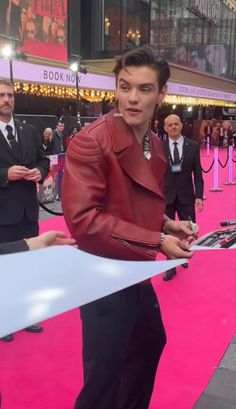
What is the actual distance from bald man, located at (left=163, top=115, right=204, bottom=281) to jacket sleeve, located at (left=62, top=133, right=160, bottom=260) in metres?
3.56

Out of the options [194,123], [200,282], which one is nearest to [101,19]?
[194,123]

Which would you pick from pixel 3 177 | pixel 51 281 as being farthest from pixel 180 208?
pixel 51 281

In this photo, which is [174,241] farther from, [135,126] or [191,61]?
[191,61]

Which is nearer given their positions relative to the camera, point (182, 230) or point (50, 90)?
point (182, 230)

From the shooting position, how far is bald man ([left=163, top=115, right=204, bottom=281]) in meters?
5.32

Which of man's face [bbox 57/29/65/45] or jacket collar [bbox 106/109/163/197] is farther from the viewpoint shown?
man's face [bbox 57/29/65/45]

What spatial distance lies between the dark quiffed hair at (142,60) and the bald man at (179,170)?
3406 millimetres

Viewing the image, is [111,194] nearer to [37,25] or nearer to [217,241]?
[217,241]

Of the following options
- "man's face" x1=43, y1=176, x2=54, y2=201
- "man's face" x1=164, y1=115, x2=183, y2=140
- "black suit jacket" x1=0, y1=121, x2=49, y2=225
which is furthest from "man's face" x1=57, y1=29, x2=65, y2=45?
"black suit jacket" x1=0, y1=121, x2=49, y2=225

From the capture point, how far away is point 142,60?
183cm

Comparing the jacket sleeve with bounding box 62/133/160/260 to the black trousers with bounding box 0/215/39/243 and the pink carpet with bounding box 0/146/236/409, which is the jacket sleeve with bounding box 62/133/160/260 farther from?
the black trousers with bounding box 0/215/39/243

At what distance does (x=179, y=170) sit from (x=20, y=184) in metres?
2.23

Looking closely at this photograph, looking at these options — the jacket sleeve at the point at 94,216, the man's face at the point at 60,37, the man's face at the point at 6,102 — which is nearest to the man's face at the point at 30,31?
the man's face at the point at 60,37

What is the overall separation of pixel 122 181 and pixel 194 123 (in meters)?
31.2
